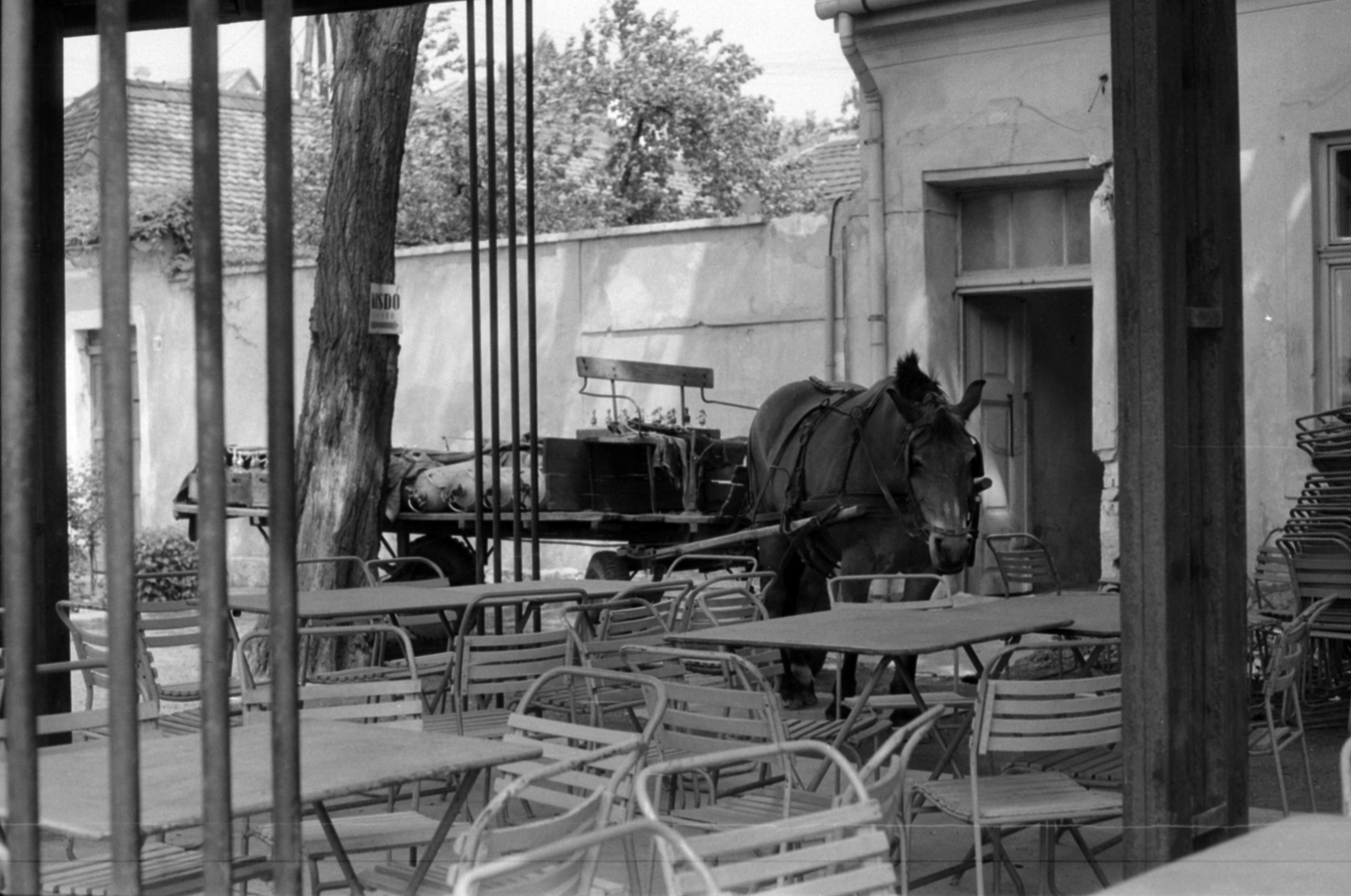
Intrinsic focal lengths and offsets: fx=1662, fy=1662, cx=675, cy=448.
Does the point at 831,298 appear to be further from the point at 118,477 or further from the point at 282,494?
the point at 118,477

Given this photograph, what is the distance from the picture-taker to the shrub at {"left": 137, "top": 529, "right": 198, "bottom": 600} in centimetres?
1667

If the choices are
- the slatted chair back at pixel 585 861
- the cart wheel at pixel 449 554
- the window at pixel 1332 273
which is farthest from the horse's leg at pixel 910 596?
the slatted chair back at pixel 585 861

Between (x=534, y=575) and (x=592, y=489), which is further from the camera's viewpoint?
(x=592, y=489)

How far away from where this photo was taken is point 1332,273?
1141cm

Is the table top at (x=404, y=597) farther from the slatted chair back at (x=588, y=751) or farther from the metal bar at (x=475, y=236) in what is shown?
the slatted chair back at (x=588, y=751)

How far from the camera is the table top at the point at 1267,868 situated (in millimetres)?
2758

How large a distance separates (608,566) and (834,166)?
21029 millimetres

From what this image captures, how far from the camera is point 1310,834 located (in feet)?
10.3

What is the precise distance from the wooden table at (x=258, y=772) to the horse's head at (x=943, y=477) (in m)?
4.56

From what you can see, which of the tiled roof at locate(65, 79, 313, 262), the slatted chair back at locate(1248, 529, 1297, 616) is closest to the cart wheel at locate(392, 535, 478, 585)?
the slatted chair back at locate(1248, 529, 1297, 616)

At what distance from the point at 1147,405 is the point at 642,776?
223 centimetres

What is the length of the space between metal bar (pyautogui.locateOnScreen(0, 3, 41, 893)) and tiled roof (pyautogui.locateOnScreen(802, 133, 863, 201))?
1045 inches

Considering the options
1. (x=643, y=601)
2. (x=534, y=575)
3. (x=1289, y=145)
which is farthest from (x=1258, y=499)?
(x=643, y=601)

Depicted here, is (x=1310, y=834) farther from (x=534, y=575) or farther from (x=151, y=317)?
(x=151, y=317)
